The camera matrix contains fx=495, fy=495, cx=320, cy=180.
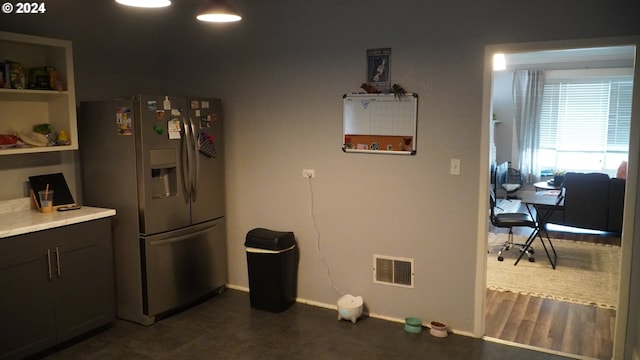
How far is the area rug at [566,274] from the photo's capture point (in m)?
4.47

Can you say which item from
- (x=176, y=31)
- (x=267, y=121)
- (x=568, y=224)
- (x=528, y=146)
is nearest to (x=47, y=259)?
(x=267, y=121)

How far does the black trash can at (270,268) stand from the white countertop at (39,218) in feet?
3.62

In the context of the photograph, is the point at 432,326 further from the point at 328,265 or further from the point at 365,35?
the point at 365,35

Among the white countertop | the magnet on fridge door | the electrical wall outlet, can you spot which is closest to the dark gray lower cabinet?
the white countertop

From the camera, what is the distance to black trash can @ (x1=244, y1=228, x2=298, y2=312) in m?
3.91

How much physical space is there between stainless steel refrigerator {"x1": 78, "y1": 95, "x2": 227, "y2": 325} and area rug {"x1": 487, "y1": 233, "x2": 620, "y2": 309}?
2.80 meters

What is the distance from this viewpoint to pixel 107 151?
3715 millimetres

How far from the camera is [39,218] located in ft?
10.7

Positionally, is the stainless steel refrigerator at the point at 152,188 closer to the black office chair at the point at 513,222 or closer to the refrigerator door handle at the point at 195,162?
the refrigerator door handle at the point at 195,162

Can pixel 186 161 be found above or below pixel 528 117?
below

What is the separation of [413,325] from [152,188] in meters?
2.17

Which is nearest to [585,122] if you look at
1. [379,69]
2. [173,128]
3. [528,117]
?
[528,117]

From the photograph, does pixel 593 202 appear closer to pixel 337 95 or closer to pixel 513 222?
pixel 513 222

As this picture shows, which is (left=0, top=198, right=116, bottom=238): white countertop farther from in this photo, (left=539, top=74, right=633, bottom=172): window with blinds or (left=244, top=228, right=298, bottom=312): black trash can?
(left=539, top=74, right=633, bottom=172): window with blinds
